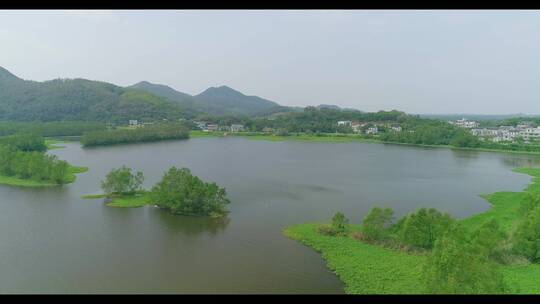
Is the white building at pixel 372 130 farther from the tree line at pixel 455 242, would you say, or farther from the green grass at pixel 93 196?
the green grass at pixel 93 196

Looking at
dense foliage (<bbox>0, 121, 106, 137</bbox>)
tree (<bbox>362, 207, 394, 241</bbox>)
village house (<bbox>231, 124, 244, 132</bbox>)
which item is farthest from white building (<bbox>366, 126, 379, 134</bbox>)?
tree (<bbox>362, 207, 394, 241</bbox>)

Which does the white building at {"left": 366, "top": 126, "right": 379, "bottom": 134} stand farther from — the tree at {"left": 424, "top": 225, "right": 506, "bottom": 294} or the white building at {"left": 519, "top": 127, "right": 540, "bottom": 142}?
the tree at {"left": 424, "top": 225, "right": 506, "bottom": 294}

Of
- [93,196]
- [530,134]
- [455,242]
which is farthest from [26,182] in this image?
[530,134]

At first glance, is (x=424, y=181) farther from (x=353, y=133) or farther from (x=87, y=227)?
(x=353, y=133)

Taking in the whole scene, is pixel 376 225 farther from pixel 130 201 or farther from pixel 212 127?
pixel 212 127
